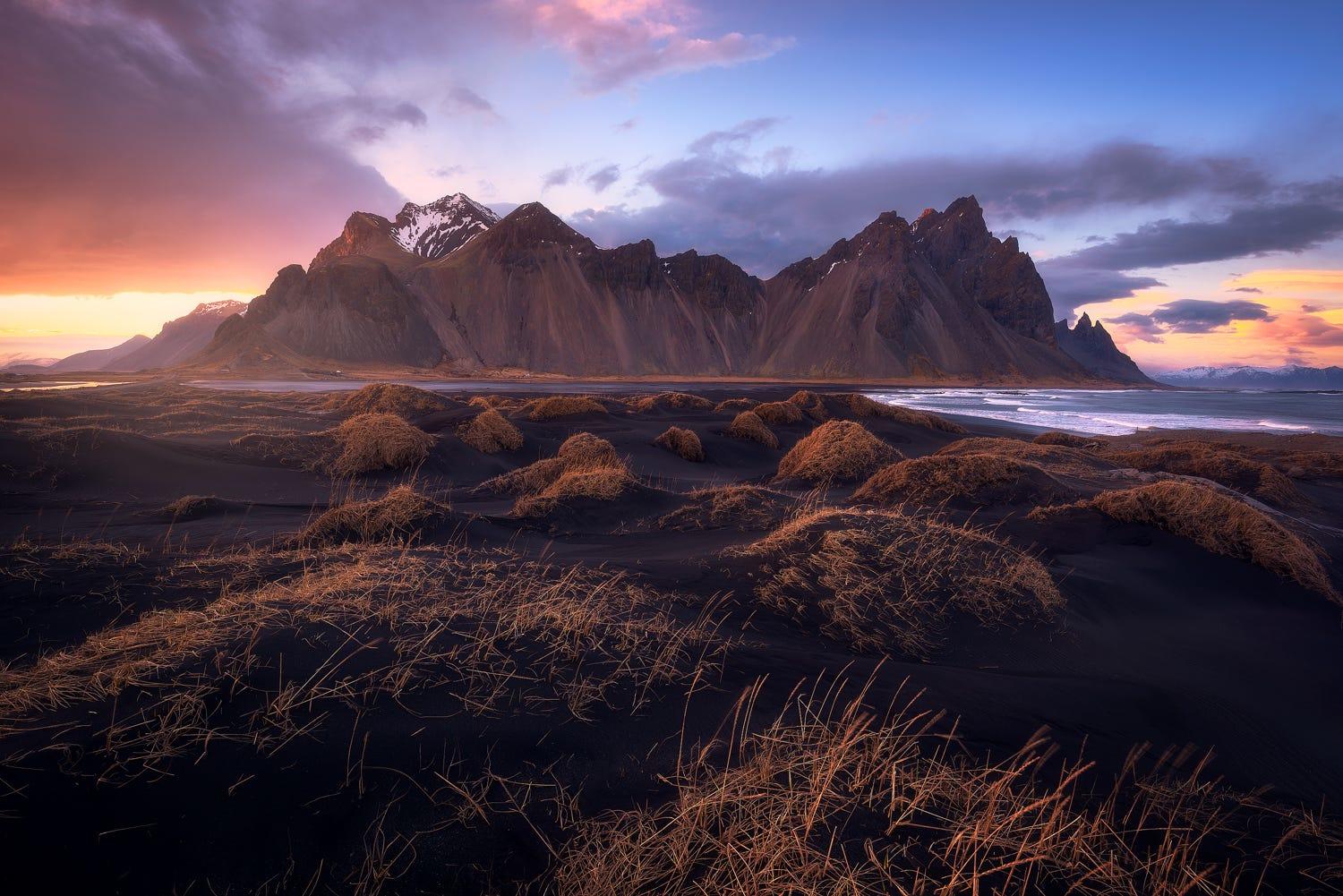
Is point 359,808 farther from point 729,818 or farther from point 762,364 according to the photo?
point 762,364

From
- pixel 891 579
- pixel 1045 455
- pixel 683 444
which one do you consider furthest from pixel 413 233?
pixel 891 579

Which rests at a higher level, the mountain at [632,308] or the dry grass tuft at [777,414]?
the mountain at [632,308]

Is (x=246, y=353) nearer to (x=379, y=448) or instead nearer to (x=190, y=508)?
(x=379, y=448)

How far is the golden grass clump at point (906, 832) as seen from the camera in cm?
225

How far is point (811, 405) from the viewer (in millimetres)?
28438

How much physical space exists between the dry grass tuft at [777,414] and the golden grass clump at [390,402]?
14.1 m

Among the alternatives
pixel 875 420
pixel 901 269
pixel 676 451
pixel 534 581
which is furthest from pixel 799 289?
pixel 534 581

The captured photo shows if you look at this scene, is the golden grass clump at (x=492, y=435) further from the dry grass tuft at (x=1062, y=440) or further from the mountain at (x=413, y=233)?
the mountain at (x=413, y=233)

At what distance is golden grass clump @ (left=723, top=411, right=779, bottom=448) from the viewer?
68.3 feet

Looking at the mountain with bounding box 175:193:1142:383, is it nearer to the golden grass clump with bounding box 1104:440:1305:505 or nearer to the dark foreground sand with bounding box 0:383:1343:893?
the golden grass clump with bounding box 1104:440:1305:505

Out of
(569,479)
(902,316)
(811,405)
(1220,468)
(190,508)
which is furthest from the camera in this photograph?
(902,316)

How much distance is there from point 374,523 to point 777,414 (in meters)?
19.2

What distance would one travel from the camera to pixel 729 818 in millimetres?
2506

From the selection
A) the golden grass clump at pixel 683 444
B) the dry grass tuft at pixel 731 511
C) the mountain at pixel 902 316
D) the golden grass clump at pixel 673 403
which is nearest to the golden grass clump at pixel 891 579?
the dry grass tuft at pixel 731 511
